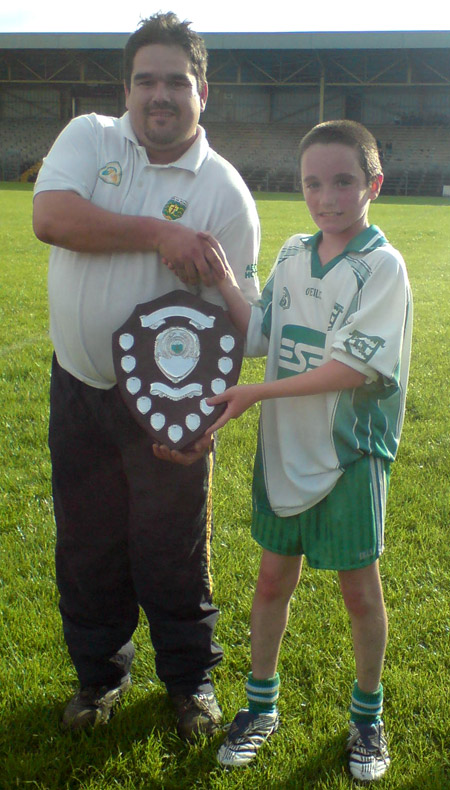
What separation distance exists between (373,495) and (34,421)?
9.36 ft

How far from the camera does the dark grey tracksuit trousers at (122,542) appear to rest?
7.09 ft

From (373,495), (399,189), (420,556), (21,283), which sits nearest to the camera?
(373,495)

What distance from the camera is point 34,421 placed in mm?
4449

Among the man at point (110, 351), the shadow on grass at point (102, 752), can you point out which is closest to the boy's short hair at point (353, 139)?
the man at point (110, 351)

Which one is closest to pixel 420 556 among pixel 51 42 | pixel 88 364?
pixel 88 364

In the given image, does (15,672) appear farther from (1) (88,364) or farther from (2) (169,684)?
(1) (88,364)

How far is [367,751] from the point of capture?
210 centimetres

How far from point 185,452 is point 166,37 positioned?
103 cm

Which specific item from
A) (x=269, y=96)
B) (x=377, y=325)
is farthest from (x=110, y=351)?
(x=269, y=96)

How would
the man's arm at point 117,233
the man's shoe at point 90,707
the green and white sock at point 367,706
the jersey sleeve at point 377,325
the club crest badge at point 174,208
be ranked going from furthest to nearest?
1. the man's shoe at point 90,707
2. the green and white sock at point 367,706
3. the club crest badge at point 174,208
4. the man's arm at point 117,233
5. the jersey sleeve at point 377,325

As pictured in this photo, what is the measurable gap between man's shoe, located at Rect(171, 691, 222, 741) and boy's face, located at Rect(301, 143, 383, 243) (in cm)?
136

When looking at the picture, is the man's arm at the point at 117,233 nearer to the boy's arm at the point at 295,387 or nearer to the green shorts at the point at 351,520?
the boy's arm at the point at 295,387

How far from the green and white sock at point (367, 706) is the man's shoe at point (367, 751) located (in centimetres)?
1

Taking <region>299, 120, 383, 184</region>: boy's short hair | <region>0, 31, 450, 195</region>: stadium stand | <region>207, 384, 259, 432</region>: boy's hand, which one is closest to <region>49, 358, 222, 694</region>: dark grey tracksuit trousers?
<region>207, 384, 259, 432</region>: boy's hand
